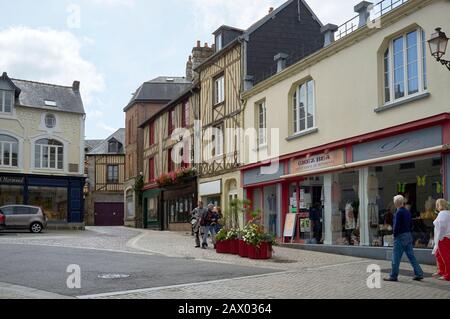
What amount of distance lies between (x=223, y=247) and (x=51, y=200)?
2029 cm

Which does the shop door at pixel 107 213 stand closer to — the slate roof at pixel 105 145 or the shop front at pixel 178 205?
the slate roof at pixel 105 145

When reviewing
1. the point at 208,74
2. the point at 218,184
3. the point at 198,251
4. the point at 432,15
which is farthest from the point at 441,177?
the point at 208,74

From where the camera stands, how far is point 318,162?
55.6ft

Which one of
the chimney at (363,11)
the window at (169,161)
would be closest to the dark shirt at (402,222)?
the chimney at (363,11)

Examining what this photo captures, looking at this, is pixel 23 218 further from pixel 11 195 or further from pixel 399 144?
pixel 399 144

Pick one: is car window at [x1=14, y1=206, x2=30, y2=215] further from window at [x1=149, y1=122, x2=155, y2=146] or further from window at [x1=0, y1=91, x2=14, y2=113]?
window at [x1=149, y1=122, x2=155, y2=146]

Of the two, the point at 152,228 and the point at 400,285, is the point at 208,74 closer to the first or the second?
the point at 152,228

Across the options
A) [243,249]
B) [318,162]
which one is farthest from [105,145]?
[243,249]

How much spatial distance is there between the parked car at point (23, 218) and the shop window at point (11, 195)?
482 cm

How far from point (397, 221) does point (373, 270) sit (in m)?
2.11

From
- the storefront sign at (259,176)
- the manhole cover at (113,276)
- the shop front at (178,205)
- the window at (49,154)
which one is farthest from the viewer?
the window at (49,154)

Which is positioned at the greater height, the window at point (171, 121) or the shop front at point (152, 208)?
the window at point (171, 121)

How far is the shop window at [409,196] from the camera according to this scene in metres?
12.9
